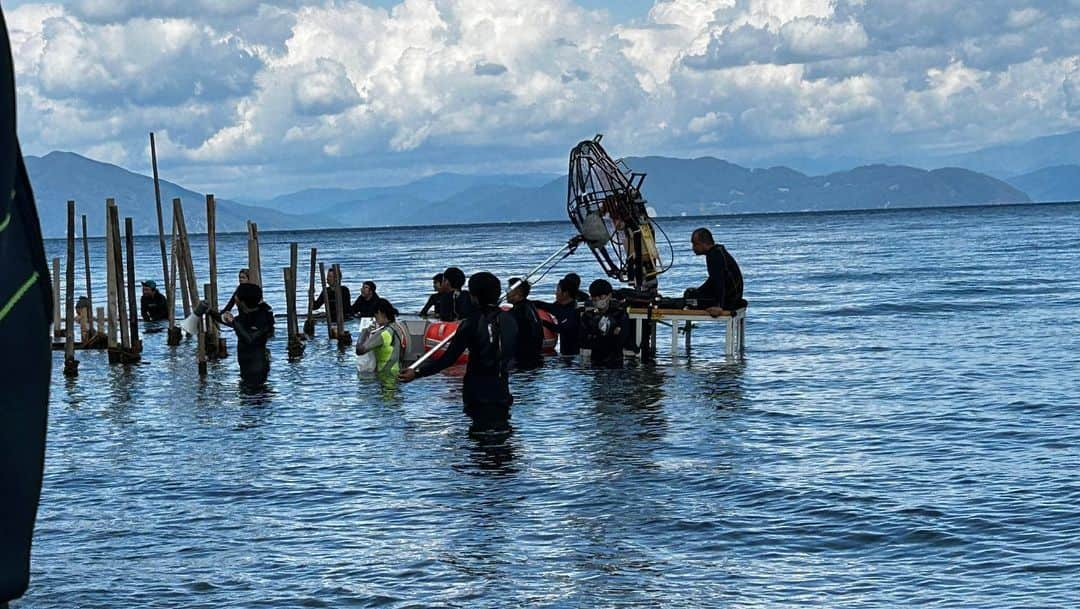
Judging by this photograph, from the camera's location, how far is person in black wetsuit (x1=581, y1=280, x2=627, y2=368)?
2288 centimetres

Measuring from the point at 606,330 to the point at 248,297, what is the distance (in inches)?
236

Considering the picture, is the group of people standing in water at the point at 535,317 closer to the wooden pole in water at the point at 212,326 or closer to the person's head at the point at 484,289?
the wooden pole in water at the point at 212,326

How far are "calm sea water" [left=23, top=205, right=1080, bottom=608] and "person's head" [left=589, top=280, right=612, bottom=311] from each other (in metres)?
1.27

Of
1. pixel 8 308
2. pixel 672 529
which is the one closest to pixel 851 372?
pixel 672 529

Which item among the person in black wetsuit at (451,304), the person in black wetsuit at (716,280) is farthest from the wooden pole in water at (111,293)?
the person in black wetsuit at (716,280)

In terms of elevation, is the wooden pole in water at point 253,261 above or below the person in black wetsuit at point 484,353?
above

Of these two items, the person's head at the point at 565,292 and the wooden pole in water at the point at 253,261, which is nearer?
the person's head at the point at 565,292

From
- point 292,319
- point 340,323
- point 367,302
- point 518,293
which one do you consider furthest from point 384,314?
point 367,302

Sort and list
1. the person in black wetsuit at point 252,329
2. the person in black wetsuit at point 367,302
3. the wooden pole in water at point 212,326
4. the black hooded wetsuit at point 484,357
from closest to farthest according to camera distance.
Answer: the black hooded wetsuit at point 484,357
the person in black wetsuit at point 252,329
the wooden pole in water at point 212,326
the person in black wetsuit at point 367,302

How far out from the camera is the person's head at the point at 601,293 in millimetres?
22484

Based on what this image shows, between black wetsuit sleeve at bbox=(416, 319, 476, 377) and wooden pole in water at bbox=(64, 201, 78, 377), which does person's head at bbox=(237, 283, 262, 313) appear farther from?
black wetsuit sleeve at bbox=(416, 319, 476, 377)

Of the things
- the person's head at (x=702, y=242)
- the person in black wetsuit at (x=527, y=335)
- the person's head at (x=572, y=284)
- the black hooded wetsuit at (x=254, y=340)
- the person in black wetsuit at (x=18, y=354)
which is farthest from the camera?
the person's head at (x=572, y=284)

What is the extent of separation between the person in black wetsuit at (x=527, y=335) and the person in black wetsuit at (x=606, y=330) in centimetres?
92

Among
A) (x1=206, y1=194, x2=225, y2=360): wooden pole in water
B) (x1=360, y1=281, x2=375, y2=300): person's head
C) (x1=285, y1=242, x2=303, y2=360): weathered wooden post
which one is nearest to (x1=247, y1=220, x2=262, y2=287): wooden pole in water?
(x1=285, y1=242, x2=303, y2=360): weathered wooden post
